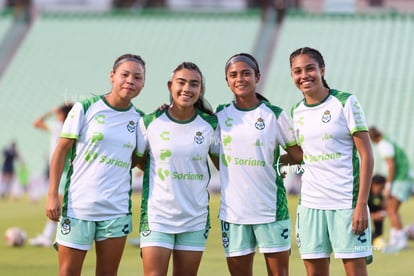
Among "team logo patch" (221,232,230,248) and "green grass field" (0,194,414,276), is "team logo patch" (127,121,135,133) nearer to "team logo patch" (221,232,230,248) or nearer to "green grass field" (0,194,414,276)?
"team logo patch" (221,232,230,248)

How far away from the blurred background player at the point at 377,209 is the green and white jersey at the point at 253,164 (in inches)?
250

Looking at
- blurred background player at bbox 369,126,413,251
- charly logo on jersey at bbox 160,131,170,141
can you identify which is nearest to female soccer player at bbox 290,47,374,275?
charly logo on jersey at bbox 160,131,170,141

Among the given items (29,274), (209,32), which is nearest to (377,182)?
(29,274)

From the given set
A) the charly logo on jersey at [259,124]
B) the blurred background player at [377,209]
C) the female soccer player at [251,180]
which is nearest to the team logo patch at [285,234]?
the female soccer player at [251,180]

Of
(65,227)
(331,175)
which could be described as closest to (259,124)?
(331,175)

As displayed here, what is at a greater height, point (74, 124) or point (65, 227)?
point (74, 124)

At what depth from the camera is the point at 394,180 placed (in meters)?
13.5

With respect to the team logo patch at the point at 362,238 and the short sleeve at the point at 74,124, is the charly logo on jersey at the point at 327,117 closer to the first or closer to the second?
the team logo patch at the point at 362,238

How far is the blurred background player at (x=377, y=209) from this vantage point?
42.9 ft

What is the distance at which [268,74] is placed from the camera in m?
29.0

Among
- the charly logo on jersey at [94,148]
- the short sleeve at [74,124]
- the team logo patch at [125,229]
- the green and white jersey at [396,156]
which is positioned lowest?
the team logo patch at [125,229]

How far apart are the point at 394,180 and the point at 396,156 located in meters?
0.37

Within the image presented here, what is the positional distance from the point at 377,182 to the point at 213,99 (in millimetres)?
14812

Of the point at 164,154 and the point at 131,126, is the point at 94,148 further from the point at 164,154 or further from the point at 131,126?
the point at 164,154
